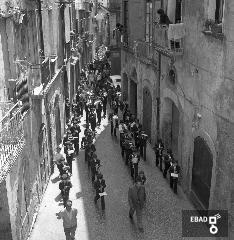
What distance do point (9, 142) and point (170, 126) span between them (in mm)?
10120

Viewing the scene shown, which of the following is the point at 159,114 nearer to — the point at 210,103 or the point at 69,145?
the point at 69,145

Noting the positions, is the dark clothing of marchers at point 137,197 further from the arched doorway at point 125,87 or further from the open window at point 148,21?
the arched doorway at point 125,87

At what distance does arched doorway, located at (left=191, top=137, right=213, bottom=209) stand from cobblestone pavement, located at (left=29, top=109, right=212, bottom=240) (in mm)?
649

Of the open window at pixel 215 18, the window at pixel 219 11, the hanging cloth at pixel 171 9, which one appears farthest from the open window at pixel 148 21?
the window at pixel 219 11

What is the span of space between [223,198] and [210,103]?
9.50 ft

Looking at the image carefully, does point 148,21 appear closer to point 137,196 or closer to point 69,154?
point 69,154

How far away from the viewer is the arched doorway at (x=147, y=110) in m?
20.5

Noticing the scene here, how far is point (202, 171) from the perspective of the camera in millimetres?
13359

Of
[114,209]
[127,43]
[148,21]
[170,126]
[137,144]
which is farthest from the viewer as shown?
[127,43]

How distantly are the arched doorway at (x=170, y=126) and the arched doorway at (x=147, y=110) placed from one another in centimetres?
264

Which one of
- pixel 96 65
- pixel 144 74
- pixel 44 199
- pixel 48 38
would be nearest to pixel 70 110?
pixel 144 74

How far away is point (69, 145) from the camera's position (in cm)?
1673

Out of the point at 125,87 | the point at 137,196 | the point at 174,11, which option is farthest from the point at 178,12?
the point at 125,87

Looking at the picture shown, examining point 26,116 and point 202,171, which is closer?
point 26,116
